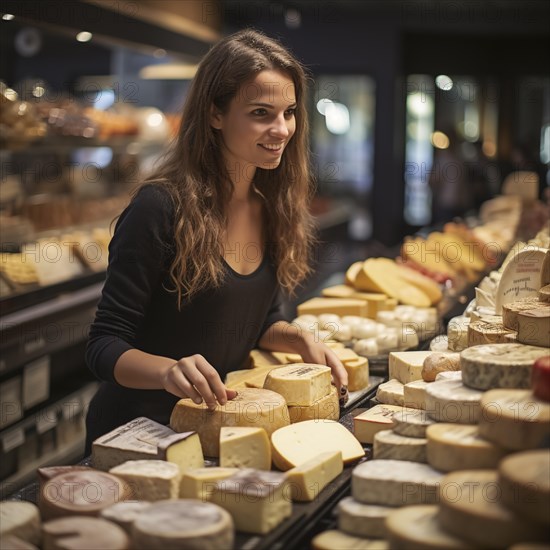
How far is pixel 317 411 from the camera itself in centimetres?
209

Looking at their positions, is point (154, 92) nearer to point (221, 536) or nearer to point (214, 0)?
point (214, 0)

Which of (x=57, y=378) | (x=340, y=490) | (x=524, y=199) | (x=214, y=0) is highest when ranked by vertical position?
(x=214, y=0)

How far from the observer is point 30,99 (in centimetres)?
502

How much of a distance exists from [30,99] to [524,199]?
2826 mm

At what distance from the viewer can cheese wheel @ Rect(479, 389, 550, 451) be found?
1423 millimetres

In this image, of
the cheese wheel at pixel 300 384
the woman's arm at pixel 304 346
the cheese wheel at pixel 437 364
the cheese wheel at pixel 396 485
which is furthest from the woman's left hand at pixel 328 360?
the cheese wheel at pixel 396 485

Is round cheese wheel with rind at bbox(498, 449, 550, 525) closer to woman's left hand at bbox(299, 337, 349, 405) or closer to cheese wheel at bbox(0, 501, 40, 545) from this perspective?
cheese wheel at bbox(0, 501, 40, 545)

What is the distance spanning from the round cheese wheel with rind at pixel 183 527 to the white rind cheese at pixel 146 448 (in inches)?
10.6

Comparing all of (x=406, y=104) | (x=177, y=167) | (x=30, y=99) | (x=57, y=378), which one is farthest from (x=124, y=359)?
(x=406, y=104)

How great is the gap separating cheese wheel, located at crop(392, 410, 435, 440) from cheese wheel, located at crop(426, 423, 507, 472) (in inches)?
2.9

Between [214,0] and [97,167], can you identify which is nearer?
[97,167]

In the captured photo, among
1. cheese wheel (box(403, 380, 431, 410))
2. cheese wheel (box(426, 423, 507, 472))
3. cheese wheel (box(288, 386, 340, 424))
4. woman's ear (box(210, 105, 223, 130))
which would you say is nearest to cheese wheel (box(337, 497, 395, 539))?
cheese wheel (box(426, 423, 507, 472))

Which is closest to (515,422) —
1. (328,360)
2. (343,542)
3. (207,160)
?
(343,542)

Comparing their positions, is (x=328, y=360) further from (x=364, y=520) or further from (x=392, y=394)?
(x=364, y=520)
